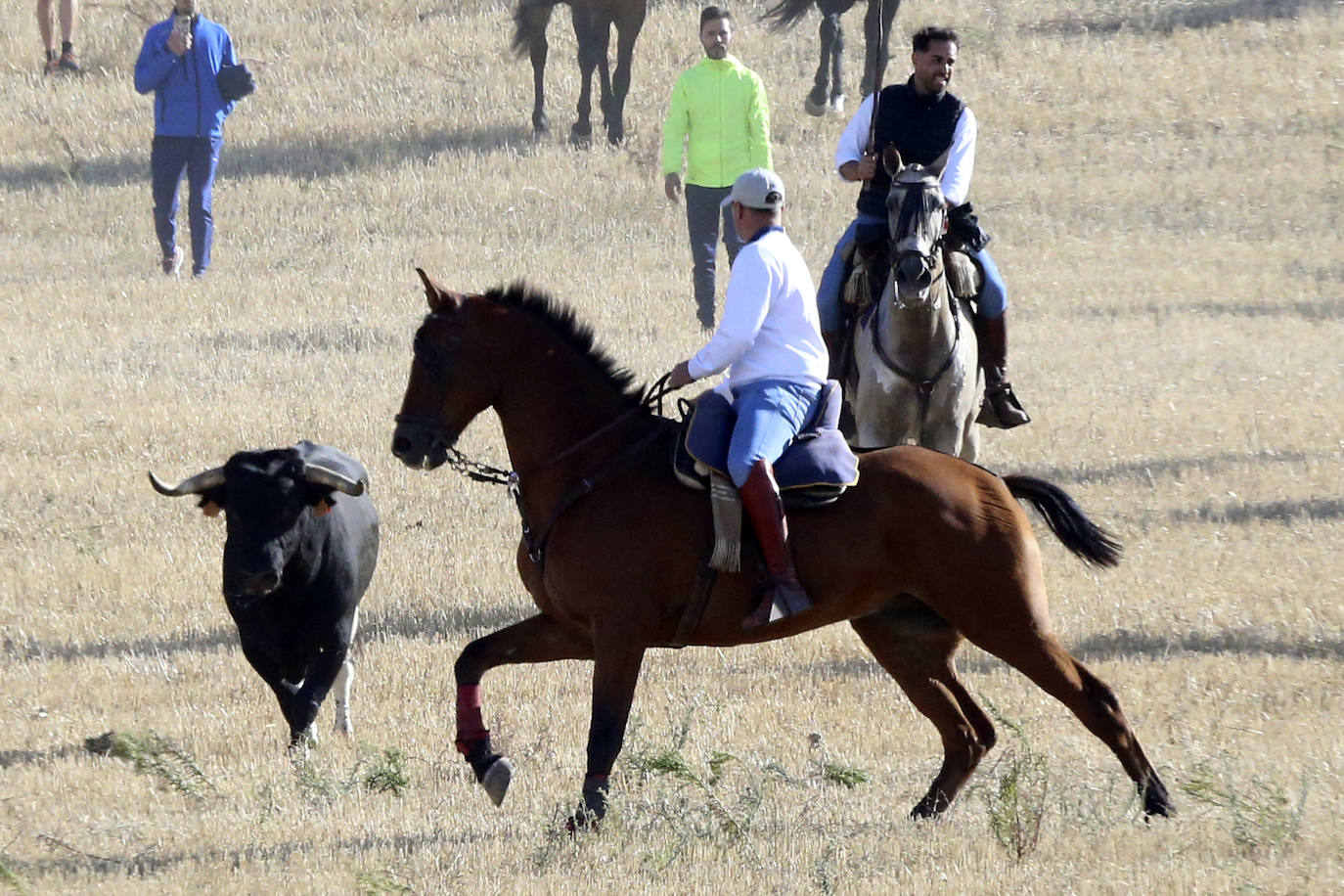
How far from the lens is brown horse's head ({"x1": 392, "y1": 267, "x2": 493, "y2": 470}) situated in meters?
6.75

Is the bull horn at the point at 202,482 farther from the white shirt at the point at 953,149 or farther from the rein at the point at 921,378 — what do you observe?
the white shirt at the point at 953,149

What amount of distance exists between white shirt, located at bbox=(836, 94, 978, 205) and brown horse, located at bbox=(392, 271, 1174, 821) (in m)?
3.19

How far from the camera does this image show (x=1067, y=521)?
23.6 feet

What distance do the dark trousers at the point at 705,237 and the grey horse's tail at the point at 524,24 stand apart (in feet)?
27.2

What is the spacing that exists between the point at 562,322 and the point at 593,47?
1893 centimetres

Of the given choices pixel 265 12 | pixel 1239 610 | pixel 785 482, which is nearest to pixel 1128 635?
pixel 1239 610

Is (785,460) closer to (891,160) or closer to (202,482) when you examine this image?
(202,482)

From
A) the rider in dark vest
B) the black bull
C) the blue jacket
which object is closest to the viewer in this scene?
the black bull

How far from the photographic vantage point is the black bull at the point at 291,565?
8102 mm

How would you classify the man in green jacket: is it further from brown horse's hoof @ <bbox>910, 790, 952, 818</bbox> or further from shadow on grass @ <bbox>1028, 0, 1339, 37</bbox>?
shadow on grass @ <bbox>1028, 0, 1339, 37</bbox>

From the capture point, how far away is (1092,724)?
6.76 meters

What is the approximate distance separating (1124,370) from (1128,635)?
840 centimetres

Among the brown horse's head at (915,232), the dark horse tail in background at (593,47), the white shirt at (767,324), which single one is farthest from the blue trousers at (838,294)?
the dark horse tail in background at (593,47)

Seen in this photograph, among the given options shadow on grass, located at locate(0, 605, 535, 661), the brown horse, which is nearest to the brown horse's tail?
the brown horse
